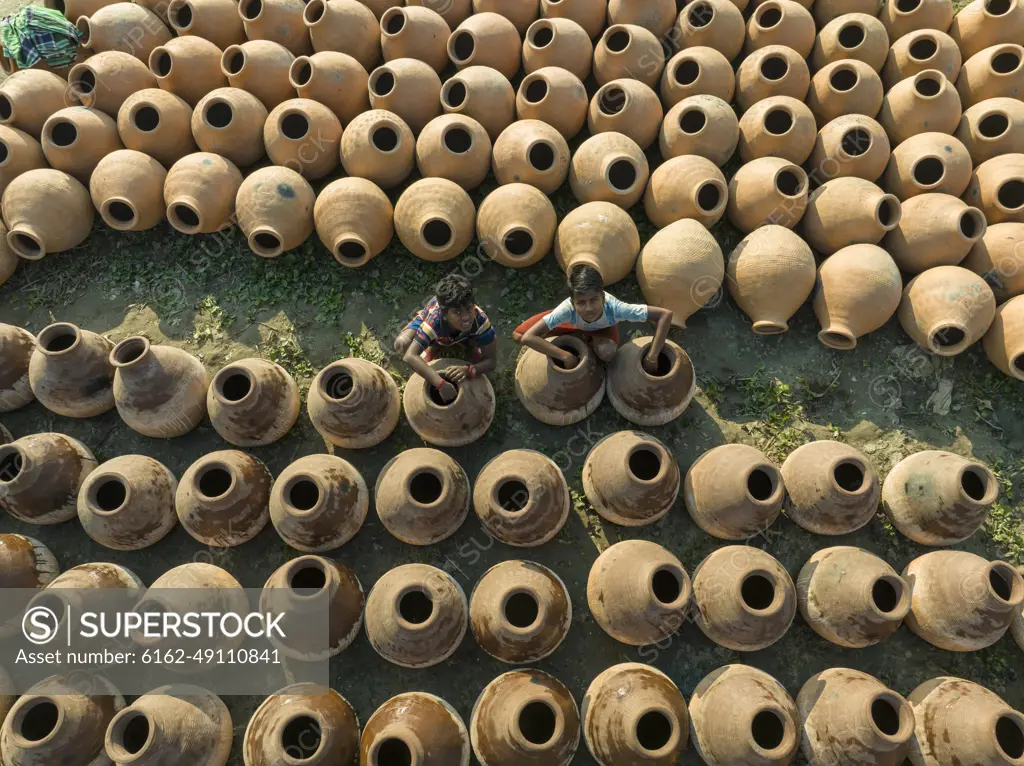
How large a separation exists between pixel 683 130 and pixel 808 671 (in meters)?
5.81

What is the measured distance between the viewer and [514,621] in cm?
505

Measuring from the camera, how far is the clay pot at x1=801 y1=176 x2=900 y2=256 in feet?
20.0

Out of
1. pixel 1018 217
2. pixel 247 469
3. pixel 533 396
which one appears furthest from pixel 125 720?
pixel 1018 217

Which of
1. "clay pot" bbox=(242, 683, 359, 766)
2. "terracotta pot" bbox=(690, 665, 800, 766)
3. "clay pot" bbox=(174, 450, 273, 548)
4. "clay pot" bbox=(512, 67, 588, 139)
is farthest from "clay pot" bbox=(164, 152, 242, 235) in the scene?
"terracotta pot" bbox=(690, 665, 800, 766)

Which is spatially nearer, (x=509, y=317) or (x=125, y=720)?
(x=125, y=720)

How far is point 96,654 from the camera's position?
16.4 ft

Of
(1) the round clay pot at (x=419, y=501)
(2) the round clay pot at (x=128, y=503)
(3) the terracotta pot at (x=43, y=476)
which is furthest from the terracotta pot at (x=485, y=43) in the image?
(3) the terracotta pot at (x=43, y=476)

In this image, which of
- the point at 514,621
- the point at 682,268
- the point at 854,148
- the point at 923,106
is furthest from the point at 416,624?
the point at 923,106

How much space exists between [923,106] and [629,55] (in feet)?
11.2

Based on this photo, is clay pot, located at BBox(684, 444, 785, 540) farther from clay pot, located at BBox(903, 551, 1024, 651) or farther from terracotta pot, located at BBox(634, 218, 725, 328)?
terracotta pot, located at BBox(634, 218, 725, 328)

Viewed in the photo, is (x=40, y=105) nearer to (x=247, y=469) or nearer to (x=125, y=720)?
(x=247, y=469)

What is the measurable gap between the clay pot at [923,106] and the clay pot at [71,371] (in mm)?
9309

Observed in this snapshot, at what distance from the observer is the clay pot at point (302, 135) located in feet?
22.1

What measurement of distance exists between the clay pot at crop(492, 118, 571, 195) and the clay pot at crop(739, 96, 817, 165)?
2.20m
